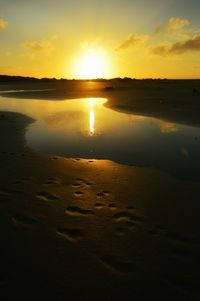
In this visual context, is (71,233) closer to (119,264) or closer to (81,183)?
(119,264)

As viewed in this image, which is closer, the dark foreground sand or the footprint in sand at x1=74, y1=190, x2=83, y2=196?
the dark foreground sand

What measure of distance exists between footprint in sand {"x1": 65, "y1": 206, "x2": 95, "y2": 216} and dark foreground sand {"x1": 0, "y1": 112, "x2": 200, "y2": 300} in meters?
0.02

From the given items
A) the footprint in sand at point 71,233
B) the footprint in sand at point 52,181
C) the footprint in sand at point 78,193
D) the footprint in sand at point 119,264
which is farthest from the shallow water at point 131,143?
the footprint in sand at point 119,264

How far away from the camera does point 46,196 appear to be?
7.39 metres

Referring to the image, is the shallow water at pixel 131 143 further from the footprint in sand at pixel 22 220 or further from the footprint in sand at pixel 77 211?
the footprint in sand at pixel 22 220

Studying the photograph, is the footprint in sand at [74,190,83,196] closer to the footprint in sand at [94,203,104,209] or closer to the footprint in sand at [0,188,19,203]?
the footprint in sand at [94,203,104,209]

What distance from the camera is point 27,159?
1064 centimetres

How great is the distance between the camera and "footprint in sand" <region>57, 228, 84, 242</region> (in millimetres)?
5496

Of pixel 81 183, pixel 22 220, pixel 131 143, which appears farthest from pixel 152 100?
pixel 22 220

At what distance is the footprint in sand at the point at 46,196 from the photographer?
722 centimetres

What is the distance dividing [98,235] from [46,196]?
88.0 inches

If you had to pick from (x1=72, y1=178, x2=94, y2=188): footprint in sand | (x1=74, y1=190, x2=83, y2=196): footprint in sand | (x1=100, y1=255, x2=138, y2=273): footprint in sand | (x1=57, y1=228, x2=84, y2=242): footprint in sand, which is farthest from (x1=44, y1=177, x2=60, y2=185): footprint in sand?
(x1=100, y1=255, x2=138, y2=273): footprint in sand

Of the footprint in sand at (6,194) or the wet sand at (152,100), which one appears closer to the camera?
the footprint in sand at (6,194)

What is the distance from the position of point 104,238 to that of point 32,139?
381 inches
